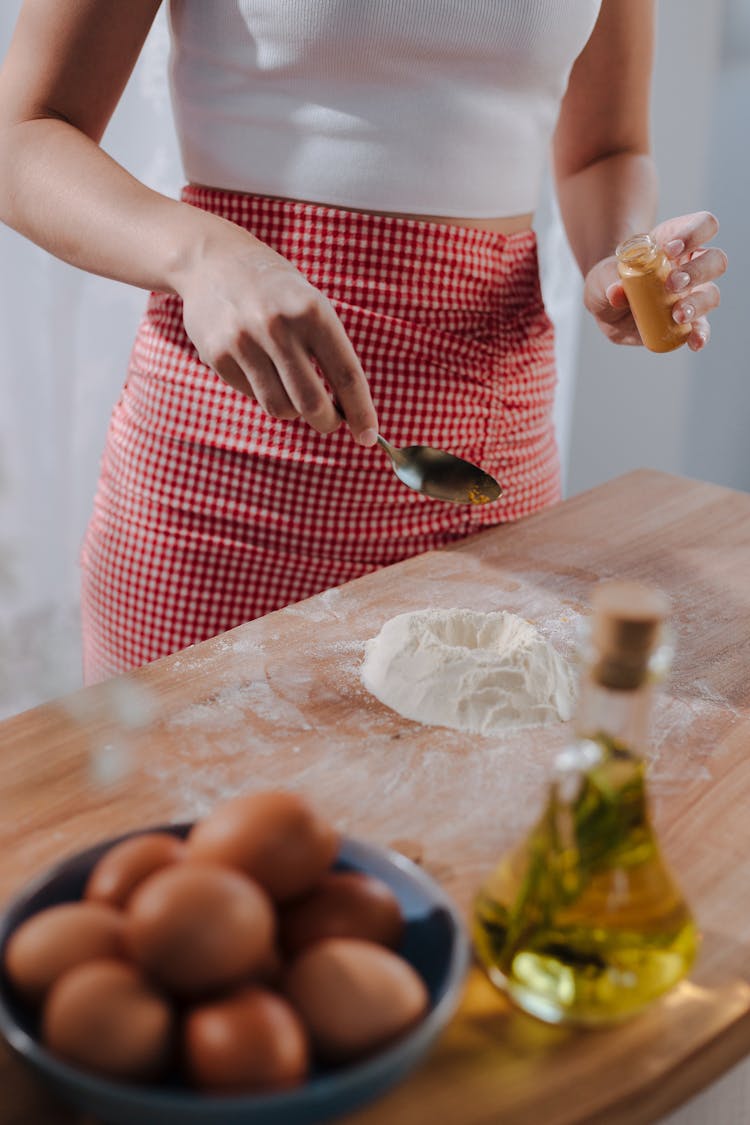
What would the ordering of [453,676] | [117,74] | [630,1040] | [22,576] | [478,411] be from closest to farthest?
[630,1040], [453,676], [117,74], [478,411], [22,576]

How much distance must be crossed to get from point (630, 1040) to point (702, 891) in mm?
127

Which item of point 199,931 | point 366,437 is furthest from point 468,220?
point 199,931

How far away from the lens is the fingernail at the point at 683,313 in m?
1.01

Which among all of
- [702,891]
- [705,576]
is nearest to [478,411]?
[705,576]

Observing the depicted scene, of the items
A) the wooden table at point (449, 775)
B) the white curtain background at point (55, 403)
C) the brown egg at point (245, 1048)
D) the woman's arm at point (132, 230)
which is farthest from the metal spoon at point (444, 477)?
the white curtain background at point (55, 403)

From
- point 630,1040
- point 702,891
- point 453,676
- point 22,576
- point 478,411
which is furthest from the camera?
point 22,576

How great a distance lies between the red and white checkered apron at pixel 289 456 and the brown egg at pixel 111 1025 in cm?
65

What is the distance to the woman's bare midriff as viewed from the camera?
3.54ft

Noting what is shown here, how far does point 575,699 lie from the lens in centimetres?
79

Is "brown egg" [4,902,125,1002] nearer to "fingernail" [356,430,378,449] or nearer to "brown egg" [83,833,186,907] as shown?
"brown egg" [83,833,186,907]

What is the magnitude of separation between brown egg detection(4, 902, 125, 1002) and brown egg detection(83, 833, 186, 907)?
0.06ft

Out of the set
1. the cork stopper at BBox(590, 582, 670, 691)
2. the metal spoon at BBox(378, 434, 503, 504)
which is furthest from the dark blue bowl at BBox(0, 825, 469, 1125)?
→ the metal spoon at BBox(378, 434, 503, 504)

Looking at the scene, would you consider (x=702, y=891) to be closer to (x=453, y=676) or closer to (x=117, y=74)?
(x=453, y=676)

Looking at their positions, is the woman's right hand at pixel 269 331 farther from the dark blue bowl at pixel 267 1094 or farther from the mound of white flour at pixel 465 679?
the dark blue bowl at pixel 267 1094
